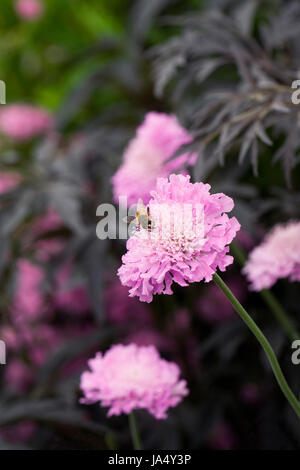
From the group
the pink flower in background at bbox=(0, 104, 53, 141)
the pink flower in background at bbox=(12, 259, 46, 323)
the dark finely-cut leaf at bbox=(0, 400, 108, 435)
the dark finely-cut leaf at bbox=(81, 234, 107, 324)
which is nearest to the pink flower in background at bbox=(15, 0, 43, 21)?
the pink flower in background at bbox=(0, 104, 53, 141)

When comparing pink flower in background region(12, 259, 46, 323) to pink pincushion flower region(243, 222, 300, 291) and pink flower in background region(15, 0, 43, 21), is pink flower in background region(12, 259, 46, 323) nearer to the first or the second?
pink pincushion flower region(243, 222, 300, 291)

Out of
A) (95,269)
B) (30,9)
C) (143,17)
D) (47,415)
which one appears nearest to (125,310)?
(95,269)

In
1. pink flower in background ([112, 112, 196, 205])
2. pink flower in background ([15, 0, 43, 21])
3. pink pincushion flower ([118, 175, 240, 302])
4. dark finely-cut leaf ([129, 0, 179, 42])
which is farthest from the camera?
pink flower in background ([15, 0, 43, 21])

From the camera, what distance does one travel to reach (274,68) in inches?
27.0

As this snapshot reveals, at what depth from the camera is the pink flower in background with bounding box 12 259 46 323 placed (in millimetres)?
998

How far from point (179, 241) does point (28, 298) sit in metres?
0.68

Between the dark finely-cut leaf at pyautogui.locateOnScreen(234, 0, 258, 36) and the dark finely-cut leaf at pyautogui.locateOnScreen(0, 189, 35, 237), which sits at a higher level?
the dark finely-cut leaf at pyautogui.locateOnScreen(234, 0, 258, 36)

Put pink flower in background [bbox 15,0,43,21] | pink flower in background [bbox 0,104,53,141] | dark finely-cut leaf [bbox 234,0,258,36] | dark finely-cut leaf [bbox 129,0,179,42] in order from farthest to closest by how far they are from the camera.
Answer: pink flower in background [bbox 15,0,43,21], pink flower in background [bbox 0,104,53,141], dark finely-cut leaf [bbox 129,0,179,42], dark finely-cut leaf [bbox 234,0,258,36]

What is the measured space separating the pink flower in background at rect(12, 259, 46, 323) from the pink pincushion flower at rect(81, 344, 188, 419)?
459 mm

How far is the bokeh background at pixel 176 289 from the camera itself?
0.65 m

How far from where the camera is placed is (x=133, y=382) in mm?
506

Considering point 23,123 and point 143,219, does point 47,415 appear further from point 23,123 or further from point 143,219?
point 23,123
